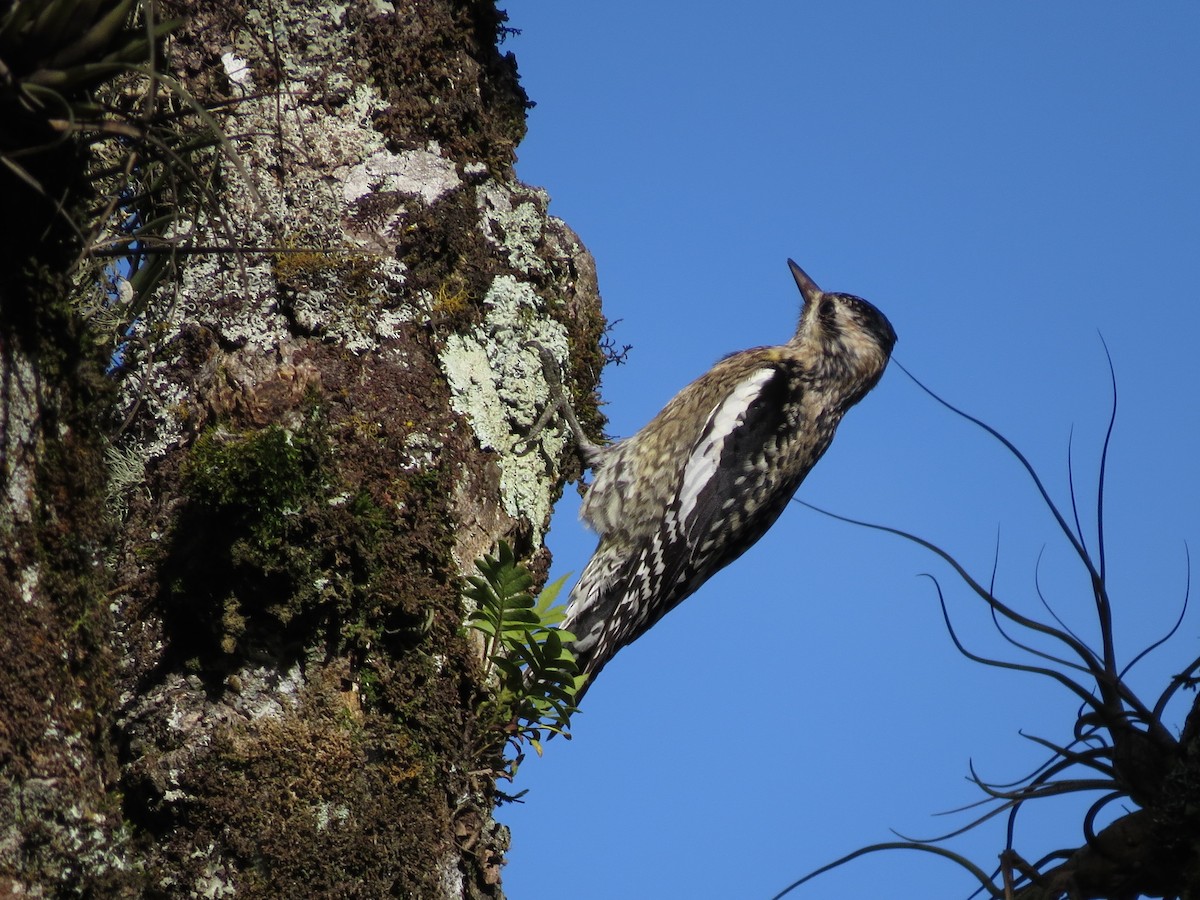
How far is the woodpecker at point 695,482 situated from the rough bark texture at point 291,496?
2.97 ft

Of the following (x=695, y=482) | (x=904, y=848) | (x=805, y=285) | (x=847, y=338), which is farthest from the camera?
(x=805, y=285)

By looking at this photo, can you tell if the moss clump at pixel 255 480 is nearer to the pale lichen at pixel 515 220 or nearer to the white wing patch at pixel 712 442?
the pale lichen at pixel 515 220

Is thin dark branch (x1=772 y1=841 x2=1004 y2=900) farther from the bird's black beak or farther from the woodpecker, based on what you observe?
the bird's black beak

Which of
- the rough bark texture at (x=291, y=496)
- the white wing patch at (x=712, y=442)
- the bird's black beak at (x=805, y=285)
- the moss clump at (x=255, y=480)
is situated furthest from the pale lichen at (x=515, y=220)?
the bird's black beak at (x=805, y=285)

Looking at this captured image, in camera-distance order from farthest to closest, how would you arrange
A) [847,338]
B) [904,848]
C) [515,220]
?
[847,338] → [515,220] → [904,848]

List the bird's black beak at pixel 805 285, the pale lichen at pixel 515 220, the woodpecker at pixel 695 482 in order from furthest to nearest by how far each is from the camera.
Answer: the bird's black beak at pixel 805 285
the woodpecker at pixel 695 482
the pale lichen at pixel 515 220

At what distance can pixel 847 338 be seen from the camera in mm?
5719

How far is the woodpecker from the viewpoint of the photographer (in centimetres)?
449

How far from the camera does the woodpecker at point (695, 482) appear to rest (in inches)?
177

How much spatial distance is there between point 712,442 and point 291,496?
248 cm

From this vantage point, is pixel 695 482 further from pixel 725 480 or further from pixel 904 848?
pixel 904 848

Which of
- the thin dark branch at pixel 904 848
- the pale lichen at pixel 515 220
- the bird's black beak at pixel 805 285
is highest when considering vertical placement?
the bird's black beak at pixel 805 285

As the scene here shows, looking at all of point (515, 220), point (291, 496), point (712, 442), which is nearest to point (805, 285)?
point (712, 442)

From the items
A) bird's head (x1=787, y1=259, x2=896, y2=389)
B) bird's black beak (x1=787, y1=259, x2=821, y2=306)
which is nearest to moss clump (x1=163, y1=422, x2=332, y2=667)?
bird's head (x1=787, y1=259, x2=896, y2=389)
